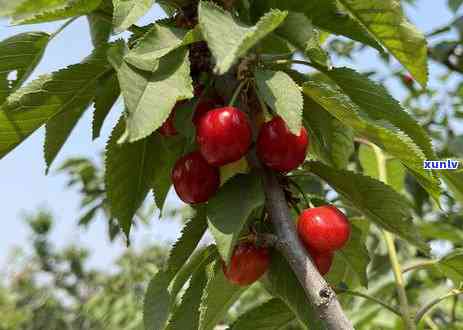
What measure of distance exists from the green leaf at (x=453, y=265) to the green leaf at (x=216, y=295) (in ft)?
1.94

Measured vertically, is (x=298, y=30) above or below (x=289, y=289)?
above

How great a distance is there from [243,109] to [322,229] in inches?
12.6

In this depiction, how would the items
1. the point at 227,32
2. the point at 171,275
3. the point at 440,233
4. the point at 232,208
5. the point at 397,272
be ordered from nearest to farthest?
the point at 227,32, the point at 232,208, the point at 171,275, the point at 397,272, the point at 440,233

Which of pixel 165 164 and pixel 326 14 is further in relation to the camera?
pixel 165 164

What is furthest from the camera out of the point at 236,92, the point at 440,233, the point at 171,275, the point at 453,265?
the point at 440,233

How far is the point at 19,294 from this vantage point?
17.4m

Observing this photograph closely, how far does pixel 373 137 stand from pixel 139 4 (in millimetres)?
510

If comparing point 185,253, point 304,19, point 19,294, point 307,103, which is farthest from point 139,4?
point 19,294

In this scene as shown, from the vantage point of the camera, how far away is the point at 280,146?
1083 millimetres

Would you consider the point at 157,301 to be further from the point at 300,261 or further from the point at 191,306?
the point at 300,261

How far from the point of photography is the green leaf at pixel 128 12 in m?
1.00

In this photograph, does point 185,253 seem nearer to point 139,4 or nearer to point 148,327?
point 148,327

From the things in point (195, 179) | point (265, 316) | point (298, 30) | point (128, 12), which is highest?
point (128, 12)

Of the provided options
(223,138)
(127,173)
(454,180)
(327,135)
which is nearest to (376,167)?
(454,180)
